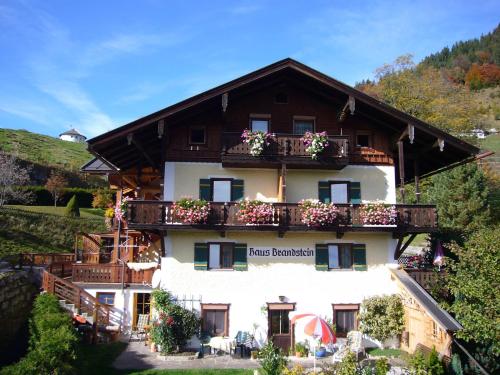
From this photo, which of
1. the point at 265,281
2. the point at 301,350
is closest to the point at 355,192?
the point at 265,281

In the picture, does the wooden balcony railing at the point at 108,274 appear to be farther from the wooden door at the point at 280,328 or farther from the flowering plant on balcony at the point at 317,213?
the flowering plant on balcony at the point at 317,213

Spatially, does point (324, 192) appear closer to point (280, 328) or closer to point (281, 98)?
point (281, 98)

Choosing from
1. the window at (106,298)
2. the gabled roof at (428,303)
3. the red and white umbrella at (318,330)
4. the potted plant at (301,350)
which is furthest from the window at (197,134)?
the gabled roof at (428,303)

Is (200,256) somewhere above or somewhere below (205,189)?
below

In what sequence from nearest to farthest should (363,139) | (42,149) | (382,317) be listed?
(382,317)
(363,139)
(42,149)

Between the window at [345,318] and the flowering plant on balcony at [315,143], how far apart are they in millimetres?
6055

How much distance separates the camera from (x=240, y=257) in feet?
60.7

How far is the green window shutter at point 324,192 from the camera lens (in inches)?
766

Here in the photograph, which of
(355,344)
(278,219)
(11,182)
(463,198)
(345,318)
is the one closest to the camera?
(355,344)

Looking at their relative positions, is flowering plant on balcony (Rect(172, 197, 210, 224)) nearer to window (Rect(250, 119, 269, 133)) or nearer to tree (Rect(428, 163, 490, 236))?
window (Rect(250, 119, 269, 133))

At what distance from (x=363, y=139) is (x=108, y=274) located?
1250cm

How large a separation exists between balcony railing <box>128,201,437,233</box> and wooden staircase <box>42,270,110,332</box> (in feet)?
14.1

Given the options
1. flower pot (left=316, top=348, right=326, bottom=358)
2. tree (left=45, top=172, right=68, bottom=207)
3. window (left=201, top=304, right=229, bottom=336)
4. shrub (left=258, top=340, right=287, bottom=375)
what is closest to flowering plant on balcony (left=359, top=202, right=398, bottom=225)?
flower pot (left=316, top=348, right=326, bottom=358)

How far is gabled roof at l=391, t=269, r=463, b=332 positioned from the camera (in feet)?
48.5
